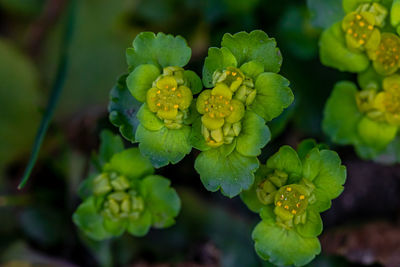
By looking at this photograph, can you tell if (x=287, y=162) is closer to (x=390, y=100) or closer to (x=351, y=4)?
(x=390, y=100)

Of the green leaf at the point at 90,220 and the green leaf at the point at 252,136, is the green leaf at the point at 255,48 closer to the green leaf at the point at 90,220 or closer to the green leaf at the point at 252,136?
the green leaf at the point at 252,136

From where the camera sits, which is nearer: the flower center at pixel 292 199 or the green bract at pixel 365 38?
the flower center at pixel 292 199

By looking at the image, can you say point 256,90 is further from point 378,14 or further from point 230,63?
point 378,14

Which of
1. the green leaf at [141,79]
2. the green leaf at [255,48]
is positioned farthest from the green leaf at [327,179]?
the green leaf at [141,79]

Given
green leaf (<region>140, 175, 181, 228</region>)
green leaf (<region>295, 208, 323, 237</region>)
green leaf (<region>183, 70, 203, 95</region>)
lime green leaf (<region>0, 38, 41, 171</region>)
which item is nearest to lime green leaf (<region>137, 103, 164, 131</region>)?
green leaf (<region>183, 70, 203, 95</region>)

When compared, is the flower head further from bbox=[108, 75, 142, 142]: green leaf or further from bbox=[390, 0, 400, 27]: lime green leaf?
bbox=[108, 75, 142, 142]: green leaf

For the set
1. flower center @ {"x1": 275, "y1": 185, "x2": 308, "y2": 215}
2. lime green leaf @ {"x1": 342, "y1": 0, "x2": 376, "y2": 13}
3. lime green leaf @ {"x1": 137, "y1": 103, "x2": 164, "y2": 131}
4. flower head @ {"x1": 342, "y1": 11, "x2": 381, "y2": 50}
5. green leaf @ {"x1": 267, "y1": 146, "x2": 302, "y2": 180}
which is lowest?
flower center @ {"x1": 275, "y1": 185, "x2": 308, "y2": 215}
